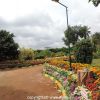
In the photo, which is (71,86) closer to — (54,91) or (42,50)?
(54,91)

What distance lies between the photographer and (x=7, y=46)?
45031 millimetres

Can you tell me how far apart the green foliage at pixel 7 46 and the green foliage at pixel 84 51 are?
13.7 meters

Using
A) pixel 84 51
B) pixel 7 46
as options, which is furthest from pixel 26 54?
pixel 84 51

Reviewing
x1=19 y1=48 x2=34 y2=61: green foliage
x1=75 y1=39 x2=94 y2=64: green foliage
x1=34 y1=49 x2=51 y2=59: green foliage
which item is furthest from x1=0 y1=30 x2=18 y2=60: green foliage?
x1=75 y1=39 x2=94 y2=64: green foliage

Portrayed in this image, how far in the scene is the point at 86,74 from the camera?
13.1m

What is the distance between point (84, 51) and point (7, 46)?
1480 centimetres

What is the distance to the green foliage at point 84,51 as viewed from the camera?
34156mm

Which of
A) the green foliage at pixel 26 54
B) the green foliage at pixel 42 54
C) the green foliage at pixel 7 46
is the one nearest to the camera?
the green foliage at pixel 7 46

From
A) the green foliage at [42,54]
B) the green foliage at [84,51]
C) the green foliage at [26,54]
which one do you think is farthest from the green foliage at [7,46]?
the green foliage at [84,51]

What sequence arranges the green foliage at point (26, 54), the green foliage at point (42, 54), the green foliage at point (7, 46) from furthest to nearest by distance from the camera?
1. the green foliage at point (42, 54)
2. the green foliage at point (26, 54)
3. the green foliage at point (7, 46)

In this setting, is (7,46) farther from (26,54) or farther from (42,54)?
(42,54)

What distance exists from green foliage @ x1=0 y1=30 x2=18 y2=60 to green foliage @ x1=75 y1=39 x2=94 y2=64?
1369cm

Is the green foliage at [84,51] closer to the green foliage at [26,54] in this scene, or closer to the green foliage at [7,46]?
the green foliage at [7,46]

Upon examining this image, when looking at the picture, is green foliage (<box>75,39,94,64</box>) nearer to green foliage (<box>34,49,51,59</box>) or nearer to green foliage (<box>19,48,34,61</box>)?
green foliage (<box>19,48,34,61</box>)
